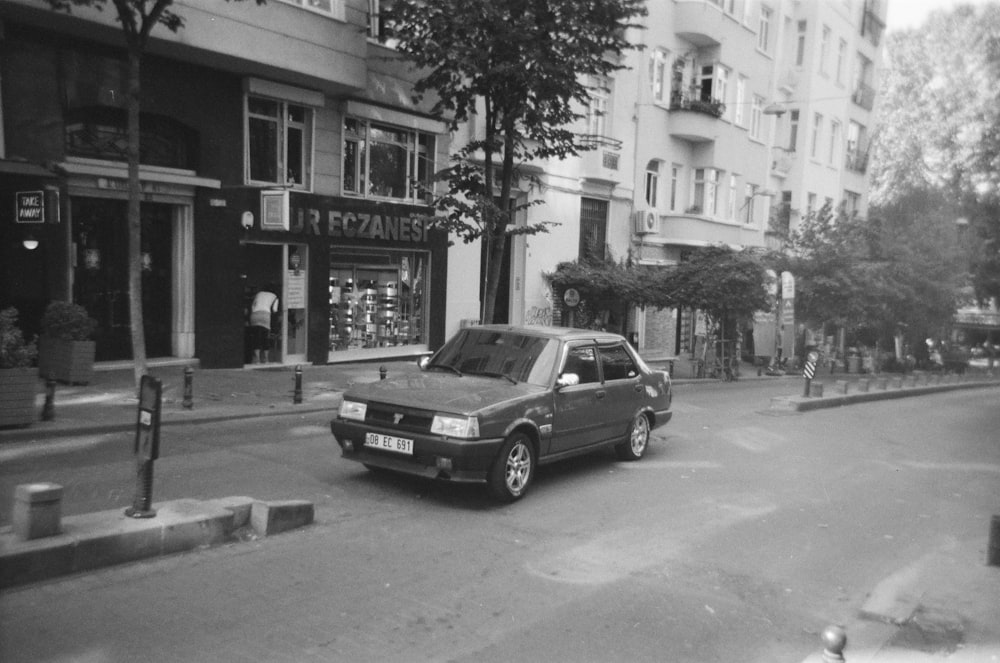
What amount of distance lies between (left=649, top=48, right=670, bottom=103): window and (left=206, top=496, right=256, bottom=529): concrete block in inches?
952

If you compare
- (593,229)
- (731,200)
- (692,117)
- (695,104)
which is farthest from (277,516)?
(731,200)

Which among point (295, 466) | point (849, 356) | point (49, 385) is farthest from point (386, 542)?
point (849, 356)

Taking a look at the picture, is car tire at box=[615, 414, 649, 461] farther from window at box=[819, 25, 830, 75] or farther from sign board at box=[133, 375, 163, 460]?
window at box=[819, 25, 830, 75]

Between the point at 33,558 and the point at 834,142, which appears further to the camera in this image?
the point at 834,142

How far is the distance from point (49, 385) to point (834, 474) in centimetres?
993

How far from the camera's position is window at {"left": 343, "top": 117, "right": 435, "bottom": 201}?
18.7 meters

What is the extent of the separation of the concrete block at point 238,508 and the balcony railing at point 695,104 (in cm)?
2507

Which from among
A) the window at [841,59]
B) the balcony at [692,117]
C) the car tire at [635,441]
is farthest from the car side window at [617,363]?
the window at [841,59]

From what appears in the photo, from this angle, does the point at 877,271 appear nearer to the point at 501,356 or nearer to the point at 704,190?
the point at 704,190

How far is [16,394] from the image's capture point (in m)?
9.57

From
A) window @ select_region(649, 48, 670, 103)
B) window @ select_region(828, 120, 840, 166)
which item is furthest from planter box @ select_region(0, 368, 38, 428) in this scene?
window @ select_region(828, 120, 840, 166)

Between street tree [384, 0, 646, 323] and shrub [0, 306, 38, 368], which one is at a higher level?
street tree [384, 0, 646, 323]

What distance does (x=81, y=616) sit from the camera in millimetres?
4707

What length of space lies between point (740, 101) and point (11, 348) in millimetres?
28244
